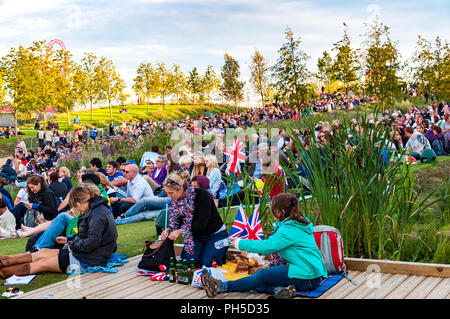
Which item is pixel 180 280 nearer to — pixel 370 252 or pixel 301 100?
pixel 370 252

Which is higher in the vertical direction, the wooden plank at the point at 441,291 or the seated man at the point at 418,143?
the seated man at the point at 418,143

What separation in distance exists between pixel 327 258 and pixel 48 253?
10.3ft

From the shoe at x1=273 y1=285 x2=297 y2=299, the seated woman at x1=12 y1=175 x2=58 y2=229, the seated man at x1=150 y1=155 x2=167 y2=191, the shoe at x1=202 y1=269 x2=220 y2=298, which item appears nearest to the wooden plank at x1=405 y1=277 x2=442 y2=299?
the shoe at x1=273 y1=285 x2=297 y2=299

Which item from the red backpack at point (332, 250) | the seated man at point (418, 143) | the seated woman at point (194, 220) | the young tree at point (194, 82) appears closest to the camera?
the red backpack at point (332, 250)

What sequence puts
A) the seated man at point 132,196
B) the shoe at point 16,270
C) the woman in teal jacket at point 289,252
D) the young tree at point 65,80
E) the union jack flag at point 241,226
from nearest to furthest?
the woman in teal jacket at point 289,252 < the shoe at point 16,270 < the union jack flag at point 241,226 < the seated man at point 132,196 < the young tree at point 65,80

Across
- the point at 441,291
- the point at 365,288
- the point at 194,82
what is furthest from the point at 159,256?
the point at 194,82

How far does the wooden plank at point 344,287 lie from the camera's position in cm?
430

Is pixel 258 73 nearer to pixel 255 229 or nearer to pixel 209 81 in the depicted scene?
pixel 209 81

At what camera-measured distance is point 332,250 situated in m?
4.87

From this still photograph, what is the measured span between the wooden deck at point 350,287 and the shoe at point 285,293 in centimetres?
22

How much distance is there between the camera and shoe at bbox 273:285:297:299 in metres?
4.21

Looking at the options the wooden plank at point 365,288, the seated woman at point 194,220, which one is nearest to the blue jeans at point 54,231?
the seated woman at point 194,220

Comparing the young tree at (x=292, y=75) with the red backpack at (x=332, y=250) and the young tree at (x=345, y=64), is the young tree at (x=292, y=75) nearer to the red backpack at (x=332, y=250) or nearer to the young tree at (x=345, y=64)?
the young tree at (x=345, y=64)

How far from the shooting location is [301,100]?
27984 millimetres
